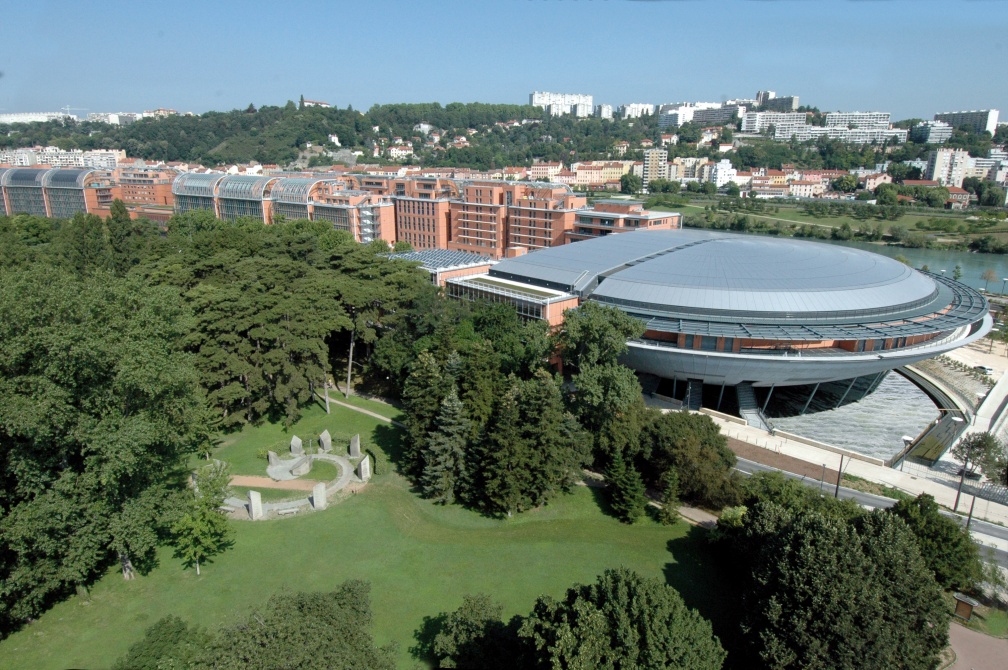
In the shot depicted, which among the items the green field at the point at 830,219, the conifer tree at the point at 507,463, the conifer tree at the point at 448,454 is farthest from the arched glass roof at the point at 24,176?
the green field at the point at 830,219

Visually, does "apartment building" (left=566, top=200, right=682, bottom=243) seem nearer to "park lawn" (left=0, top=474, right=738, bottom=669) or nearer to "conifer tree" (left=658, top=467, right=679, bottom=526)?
"conifer tree" (left=658, top=467, right=679, bottom=526)

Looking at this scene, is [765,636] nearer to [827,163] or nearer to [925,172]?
[925,172]

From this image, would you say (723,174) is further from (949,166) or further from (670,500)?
(670,500)

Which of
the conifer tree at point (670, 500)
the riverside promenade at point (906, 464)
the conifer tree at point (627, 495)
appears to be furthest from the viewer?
the riverside promenade at point (906, 464)

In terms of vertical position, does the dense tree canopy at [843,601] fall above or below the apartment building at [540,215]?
below

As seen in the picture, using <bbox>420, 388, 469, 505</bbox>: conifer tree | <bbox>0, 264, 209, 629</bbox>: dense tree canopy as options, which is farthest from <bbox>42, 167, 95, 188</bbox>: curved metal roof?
<bbox>420, 388, 469, 505</bbox>: conifer tree

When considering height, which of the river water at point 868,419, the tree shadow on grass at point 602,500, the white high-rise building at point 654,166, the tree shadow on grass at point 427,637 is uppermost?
the white high-rise building at point 654,166

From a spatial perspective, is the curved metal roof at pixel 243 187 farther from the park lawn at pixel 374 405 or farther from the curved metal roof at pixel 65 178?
the park lawn at pixel 374 405
